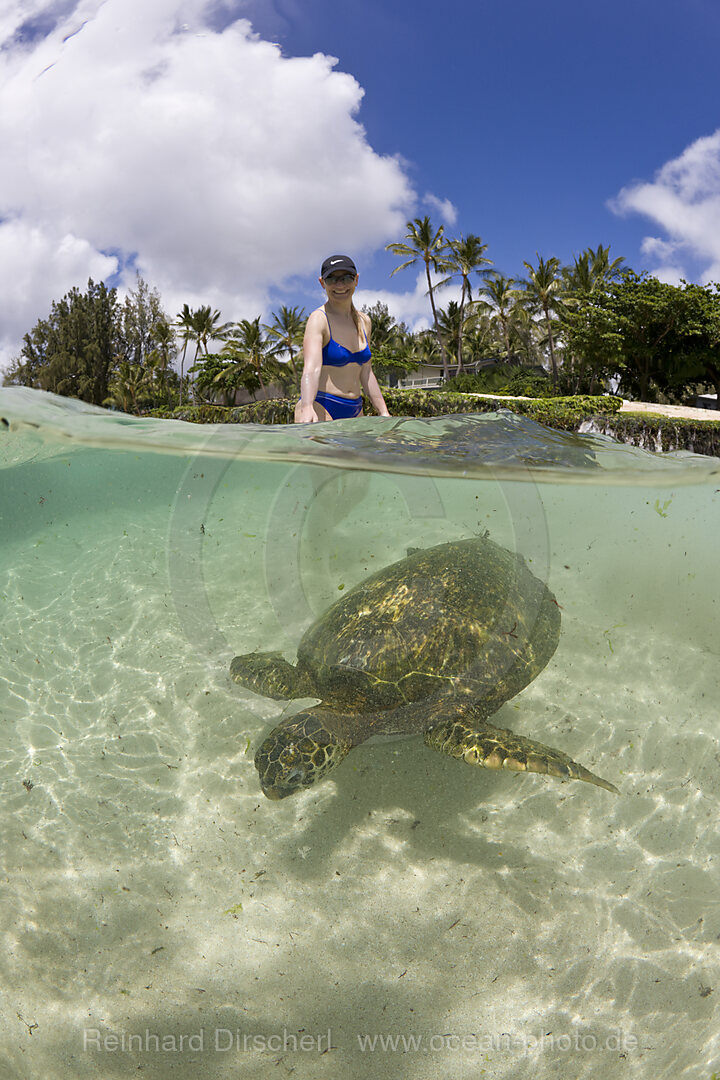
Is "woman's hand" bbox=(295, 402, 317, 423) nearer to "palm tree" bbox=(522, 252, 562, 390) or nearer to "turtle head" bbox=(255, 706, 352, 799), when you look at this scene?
"turtle head" bbox=(255, 706, 352, 799)

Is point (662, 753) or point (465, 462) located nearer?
point (662, 753)

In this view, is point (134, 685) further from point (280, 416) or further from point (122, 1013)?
point (280, 416)

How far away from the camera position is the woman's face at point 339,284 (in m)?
4.31

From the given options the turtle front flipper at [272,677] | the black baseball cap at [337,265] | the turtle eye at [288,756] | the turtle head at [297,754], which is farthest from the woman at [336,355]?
the turtle eye at [288,756]

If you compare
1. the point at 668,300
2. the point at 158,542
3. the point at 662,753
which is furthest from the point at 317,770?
the point at 668,300

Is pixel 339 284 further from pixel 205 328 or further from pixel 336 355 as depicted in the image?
pixel 205 328

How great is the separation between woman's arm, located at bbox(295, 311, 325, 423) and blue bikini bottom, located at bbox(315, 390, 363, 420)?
11.0 inches

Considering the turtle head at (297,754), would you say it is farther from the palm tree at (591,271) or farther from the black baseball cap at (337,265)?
the palm tree at (591,271)

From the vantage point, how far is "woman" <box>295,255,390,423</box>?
4285mm

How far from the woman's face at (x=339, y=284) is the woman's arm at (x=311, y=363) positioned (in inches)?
7.8

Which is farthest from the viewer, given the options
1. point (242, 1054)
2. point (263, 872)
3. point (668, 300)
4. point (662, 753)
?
point (668, 300)

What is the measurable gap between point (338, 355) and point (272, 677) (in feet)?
8.39

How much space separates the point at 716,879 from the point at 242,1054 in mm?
2857

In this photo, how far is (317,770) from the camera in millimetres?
3221
